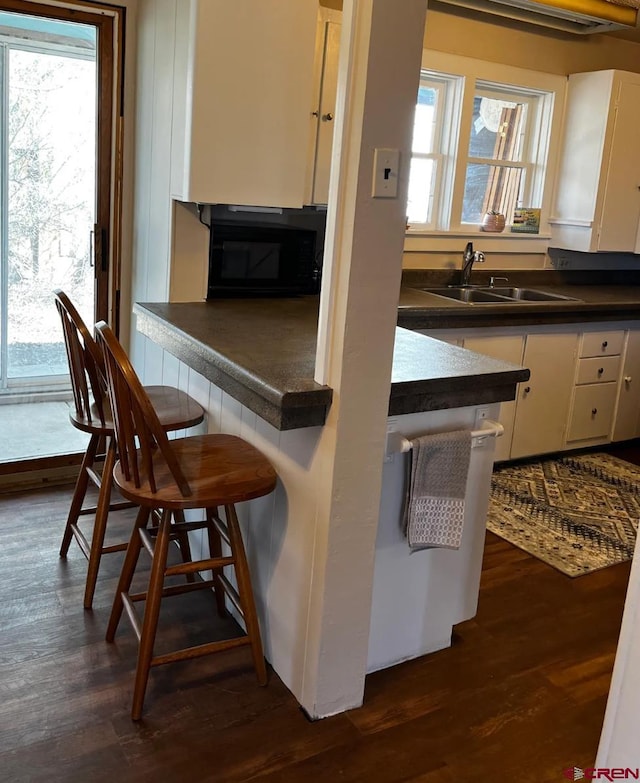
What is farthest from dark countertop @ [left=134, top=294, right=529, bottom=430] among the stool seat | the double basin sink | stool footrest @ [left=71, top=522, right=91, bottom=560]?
the double basin sink

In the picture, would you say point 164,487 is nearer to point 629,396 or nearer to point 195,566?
point 195,566

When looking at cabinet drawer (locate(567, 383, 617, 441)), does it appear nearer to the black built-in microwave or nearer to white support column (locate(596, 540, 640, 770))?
the black built-in microwave

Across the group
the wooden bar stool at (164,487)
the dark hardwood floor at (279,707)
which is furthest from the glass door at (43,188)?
the wooden bar stool at (164,487)

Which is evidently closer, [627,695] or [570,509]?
[627,695]

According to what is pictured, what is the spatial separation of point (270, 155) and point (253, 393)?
121 cm

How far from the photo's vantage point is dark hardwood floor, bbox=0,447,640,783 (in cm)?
187

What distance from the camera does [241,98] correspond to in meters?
2.71

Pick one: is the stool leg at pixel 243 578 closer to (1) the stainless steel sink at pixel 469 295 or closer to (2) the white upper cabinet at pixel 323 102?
(2) the white upper cabinet at pixel 323 102

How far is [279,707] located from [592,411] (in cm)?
279

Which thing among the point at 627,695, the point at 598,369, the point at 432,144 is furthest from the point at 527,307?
the point at 627,695

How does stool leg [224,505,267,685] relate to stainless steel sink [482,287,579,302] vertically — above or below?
below

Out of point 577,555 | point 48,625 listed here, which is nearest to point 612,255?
point 577,555

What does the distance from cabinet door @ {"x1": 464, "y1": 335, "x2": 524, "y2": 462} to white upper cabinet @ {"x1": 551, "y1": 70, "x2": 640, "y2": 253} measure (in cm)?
100

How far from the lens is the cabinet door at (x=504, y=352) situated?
367 cm
